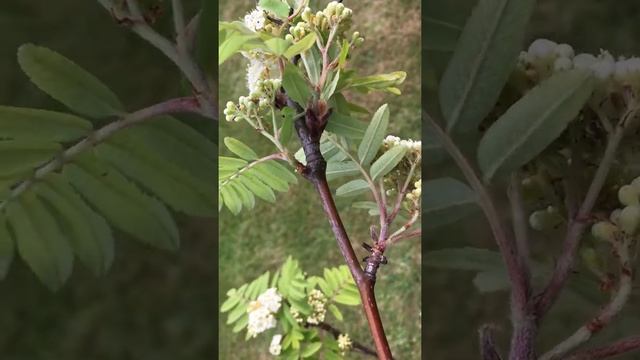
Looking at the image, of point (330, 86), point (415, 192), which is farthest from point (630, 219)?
point (330, 86)

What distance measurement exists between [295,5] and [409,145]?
0.70 feet

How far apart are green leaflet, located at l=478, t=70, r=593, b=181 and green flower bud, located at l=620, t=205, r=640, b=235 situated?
0.33 feet

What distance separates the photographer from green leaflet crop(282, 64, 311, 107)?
94 cm

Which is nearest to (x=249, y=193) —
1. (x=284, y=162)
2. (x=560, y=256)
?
(x=284, y=162)

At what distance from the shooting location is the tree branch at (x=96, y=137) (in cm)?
84

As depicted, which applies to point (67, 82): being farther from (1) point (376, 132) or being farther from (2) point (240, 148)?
(1) point (376, 132)

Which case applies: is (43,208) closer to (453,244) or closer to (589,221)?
(453,244)

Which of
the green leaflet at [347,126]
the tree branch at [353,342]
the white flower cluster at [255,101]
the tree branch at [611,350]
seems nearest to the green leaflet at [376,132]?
the green leaflet at [347,126]

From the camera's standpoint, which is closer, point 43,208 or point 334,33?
point 43,208

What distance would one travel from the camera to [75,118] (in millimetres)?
846

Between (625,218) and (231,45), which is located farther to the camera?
(231,45)

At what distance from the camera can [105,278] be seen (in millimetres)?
854

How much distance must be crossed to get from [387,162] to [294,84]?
14 centimetres

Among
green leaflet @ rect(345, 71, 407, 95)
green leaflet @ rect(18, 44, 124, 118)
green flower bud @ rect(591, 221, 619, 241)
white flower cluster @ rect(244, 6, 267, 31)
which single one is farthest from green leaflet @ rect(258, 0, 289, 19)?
green flower bud @ rect(591, 221, 619, 241)
